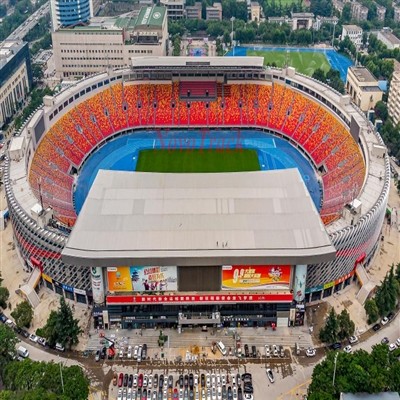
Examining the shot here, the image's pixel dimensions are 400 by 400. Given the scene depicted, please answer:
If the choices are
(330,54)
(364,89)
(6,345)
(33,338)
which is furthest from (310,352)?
(330,54)

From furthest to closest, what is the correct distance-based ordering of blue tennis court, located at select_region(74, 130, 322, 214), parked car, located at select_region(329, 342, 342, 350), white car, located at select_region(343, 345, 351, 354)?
1. blue tennis court, located at select_region(74, 130, 322, 214)
2. parked car, located at select_region(329, 342, 342, 350)
3. white car, located at select_region(343, 345, 351, 354)

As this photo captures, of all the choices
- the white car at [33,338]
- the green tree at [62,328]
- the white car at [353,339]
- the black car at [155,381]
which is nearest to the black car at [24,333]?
the white car at [33,338]


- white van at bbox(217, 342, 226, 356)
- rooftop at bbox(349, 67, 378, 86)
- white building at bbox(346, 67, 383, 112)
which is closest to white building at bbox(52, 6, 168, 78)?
rooftop at bbox(349, 67, 378, 86)

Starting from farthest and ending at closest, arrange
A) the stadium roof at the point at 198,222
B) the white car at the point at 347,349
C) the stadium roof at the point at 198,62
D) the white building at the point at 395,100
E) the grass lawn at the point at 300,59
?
1. the grass lawn at the point at 300,59
2. the white building at the point at 395,100
3. the stadium roof at the point at 198,62
4. the stadium roof at the point at 198,222
5. the white car at the point at 347,349

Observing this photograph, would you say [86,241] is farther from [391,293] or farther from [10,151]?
[391,293]

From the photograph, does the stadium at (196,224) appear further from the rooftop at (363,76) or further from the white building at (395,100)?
the rooftop at (363,76)

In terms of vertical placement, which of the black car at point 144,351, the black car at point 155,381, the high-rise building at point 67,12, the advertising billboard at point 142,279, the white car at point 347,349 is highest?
the high-rise building at point 67,12

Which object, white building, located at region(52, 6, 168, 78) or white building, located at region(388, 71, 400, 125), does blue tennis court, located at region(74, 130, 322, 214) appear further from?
white building, located at region(52, 6, 168, 78)

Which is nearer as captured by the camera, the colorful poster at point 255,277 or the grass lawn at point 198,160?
the colorful poster at point 255,277
